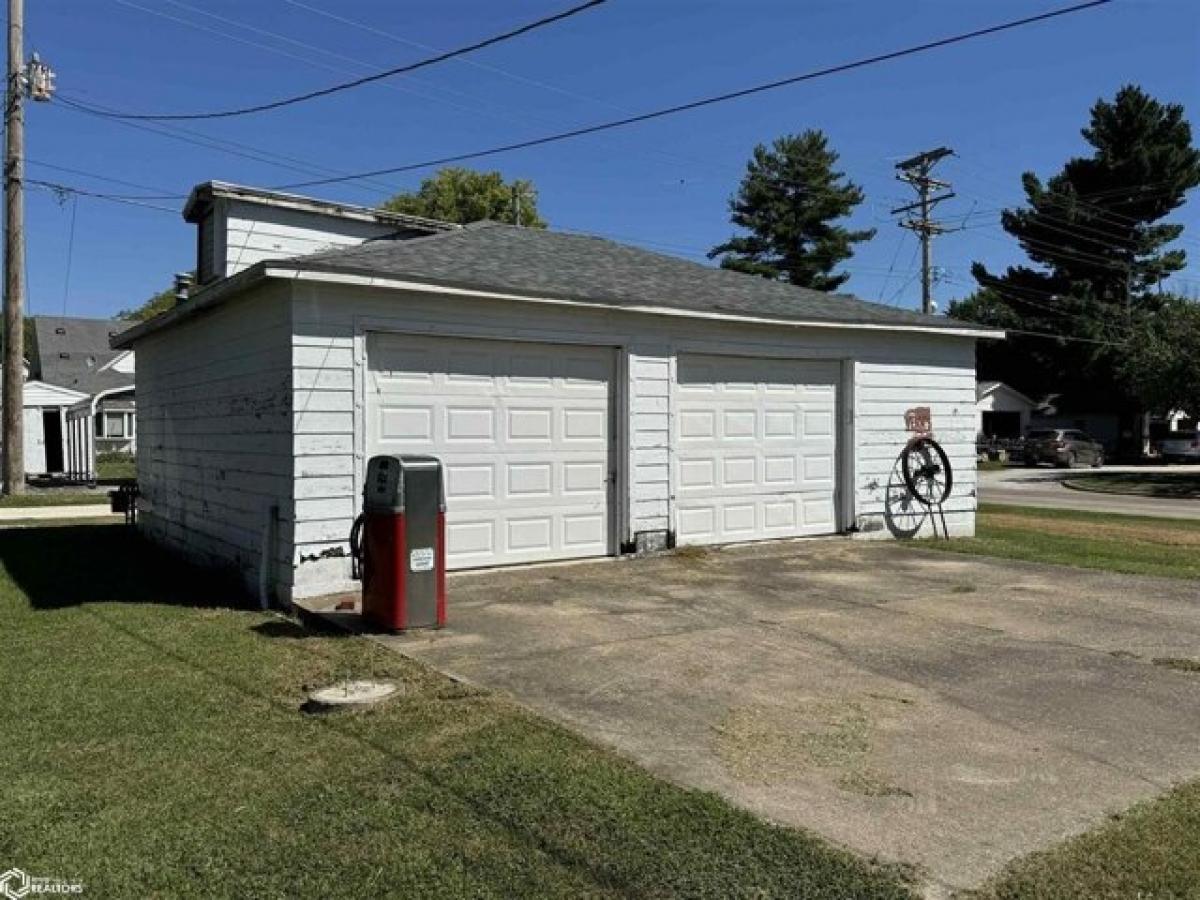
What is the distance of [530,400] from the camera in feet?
30.9

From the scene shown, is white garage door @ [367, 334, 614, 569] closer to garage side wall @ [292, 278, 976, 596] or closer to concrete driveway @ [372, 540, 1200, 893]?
garage side wall @ [292, 278, 976, 596]

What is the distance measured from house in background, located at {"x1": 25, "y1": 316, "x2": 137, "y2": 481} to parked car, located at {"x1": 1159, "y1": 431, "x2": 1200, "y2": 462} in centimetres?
4399

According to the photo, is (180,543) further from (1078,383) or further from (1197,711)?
(1078,383)

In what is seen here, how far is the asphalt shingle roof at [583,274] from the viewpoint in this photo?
884cm

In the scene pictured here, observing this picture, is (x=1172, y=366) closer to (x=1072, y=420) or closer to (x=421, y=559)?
(x=1072, y=420)

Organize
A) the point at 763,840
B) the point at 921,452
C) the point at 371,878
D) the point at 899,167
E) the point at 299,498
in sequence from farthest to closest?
the point at 899,167 → the point at 921,452 → the point at 299,498 → the point at 763,840 → the point at 371,878

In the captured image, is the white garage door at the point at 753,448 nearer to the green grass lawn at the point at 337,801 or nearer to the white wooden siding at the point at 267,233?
the green grass lawn at the point at 337,801

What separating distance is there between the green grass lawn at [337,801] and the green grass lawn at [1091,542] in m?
7.98

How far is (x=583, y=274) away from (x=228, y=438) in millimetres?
4097

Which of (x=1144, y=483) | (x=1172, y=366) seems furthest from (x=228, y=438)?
(x=1172, y=366)

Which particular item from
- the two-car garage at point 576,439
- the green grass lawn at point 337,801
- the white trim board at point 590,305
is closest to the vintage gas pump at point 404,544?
the green grass lawn at point 337,801

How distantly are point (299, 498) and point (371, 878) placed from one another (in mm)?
5107

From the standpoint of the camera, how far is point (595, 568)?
31.2 ft

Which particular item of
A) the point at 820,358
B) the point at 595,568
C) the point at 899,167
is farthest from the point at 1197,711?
the point at 899,167
